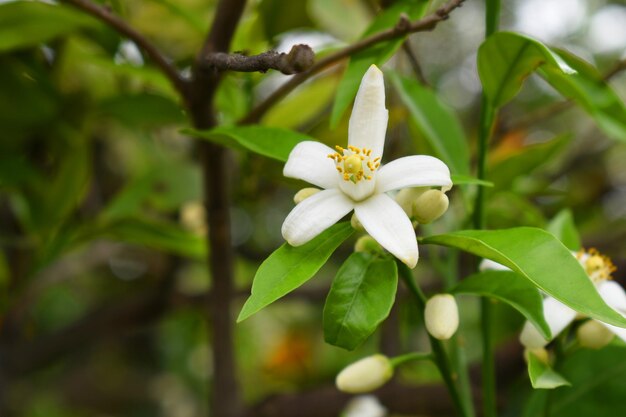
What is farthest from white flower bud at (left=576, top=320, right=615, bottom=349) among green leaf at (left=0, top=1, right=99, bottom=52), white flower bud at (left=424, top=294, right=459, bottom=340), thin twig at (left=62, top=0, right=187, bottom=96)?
green leaf at (left=0, top=1, right=99, bottom=52)

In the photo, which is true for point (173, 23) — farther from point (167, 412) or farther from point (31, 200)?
point (167, 412)

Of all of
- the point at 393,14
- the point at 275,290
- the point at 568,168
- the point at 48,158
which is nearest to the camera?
the point at 275,290

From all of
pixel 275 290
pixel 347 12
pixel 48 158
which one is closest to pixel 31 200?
pixel 48 158

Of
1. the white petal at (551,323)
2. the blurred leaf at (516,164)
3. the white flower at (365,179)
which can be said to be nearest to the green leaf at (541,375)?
the white petal at (551,323)

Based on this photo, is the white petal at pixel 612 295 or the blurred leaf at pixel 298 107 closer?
the white petal at pixel 612 295

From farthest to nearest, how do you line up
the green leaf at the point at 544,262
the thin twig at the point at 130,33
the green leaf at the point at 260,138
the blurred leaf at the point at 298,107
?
the blurred leaf at the point at 298,107, the thin twig at the point at 130,33, the green leaf at the point at 260,138, the green leaf at the point at 544,262

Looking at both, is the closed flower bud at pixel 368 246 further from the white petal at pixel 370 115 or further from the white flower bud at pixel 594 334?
the white flower bud at pixel 594 334
